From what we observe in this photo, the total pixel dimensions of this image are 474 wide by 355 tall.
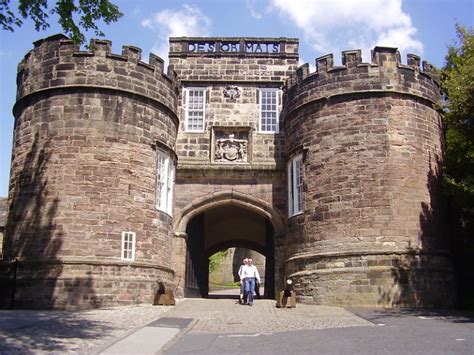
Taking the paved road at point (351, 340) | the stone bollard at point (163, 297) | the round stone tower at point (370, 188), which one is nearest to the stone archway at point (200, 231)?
the round stone tower at point (370, 188)

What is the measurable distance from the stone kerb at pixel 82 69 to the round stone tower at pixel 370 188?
537cm

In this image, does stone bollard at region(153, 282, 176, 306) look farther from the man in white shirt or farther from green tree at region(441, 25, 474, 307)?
green tree at region(441, 25, 474, 307)

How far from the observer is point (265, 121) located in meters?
20.8

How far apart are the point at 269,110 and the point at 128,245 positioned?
776cm

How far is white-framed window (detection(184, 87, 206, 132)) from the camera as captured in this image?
20703 millimetres

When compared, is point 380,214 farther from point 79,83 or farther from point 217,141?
point 79,83

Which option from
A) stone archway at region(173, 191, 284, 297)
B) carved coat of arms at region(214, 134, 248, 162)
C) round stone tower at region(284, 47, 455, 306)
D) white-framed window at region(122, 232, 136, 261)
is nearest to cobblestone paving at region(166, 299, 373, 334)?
round stone tower at region(284, 47, 455, 306)

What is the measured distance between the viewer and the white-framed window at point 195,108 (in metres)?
20.7

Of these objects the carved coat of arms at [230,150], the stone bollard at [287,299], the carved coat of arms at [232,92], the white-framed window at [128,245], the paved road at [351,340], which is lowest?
the paved road at [351,340]

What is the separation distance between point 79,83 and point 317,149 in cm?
754

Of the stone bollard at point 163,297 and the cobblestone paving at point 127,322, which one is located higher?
the stone bollard at point 163,297

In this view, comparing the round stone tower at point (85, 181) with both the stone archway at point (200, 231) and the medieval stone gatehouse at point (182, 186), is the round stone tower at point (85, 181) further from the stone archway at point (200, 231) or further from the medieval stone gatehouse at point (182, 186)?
the stone archway at point (200, 231)

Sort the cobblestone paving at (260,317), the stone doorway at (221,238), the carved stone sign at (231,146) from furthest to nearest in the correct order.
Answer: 1. the stone doorway at (221,238)
2. the carved stone sign at (231,146)
3. the cobblestone paving at (260,317)

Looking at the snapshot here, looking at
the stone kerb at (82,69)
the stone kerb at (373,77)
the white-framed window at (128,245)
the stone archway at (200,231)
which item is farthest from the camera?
the stone archway at (200,231)
